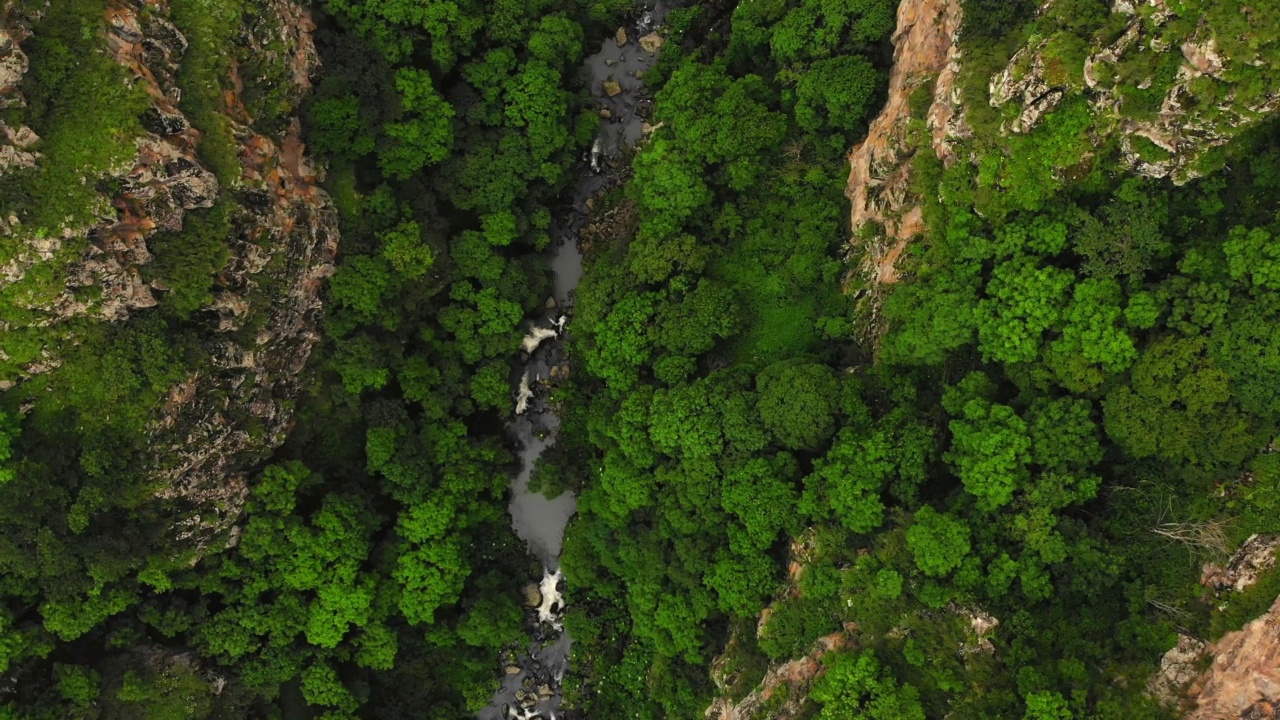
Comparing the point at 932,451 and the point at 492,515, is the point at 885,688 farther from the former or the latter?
the point at 492,515

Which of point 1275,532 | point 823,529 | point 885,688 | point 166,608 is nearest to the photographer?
point 1275,532

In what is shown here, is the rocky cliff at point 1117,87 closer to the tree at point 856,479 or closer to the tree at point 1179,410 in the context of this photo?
the tree at point 1179,410

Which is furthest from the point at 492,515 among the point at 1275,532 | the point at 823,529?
the point at 1275,532

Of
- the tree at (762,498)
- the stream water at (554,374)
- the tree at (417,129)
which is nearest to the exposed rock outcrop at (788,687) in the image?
the tree at (762,498)

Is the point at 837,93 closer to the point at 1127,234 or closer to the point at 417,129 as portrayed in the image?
the point at 1127,234

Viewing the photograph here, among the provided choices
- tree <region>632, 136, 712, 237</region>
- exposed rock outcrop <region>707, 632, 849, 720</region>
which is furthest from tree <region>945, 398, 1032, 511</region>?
tree <region>632, 136, 712, 237</region>

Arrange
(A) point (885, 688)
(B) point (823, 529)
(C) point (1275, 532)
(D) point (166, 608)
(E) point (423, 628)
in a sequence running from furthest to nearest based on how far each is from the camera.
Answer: (E) point (423, 628)
(D) point (166, 608)
(B) point (823, 529)
(A) point (885, 688)
(C) point (1275, 532)

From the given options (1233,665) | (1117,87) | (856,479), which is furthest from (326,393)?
(1233,665)
